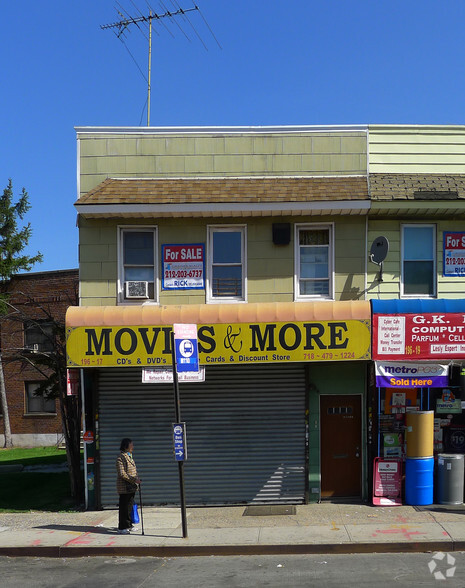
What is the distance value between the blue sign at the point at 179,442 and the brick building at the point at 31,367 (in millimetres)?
18439

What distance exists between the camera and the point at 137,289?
1387 cm

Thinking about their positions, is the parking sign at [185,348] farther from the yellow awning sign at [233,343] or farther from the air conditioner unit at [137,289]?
the air conditioner unit at [137,289]

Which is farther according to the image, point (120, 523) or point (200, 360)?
point (200, 360)

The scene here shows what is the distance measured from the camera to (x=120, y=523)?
453 inches

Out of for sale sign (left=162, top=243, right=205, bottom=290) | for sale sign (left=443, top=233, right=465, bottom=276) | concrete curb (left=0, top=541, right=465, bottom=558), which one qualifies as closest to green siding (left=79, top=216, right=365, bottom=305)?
for sale sign (left=162, top=243, right=205, bottom=290)

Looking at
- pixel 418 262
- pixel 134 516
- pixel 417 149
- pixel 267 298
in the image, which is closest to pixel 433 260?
pixel 418 262

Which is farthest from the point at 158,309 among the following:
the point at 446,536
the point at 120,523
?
the point at 446,536

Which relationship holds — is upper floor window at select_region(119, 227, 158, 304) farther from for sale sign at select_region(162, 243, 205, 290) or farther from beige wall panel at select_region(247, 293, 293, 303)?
beige wall panel at select_region(247, 293, 293, 303)

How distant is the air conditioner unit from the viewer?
1384 cm

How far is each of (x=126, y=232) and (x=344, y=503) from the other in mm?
7172

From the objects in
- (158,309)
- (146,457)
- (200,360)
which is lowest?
(146,457)

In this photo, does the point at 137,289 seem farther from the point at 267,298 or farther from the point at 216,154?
the point at 216,154

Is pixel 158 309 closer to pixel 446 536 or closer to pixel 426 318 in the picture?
pixel 426 318

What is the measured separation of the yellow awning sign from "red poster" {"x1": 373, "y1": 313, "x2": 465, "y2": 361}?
308 millimetres
